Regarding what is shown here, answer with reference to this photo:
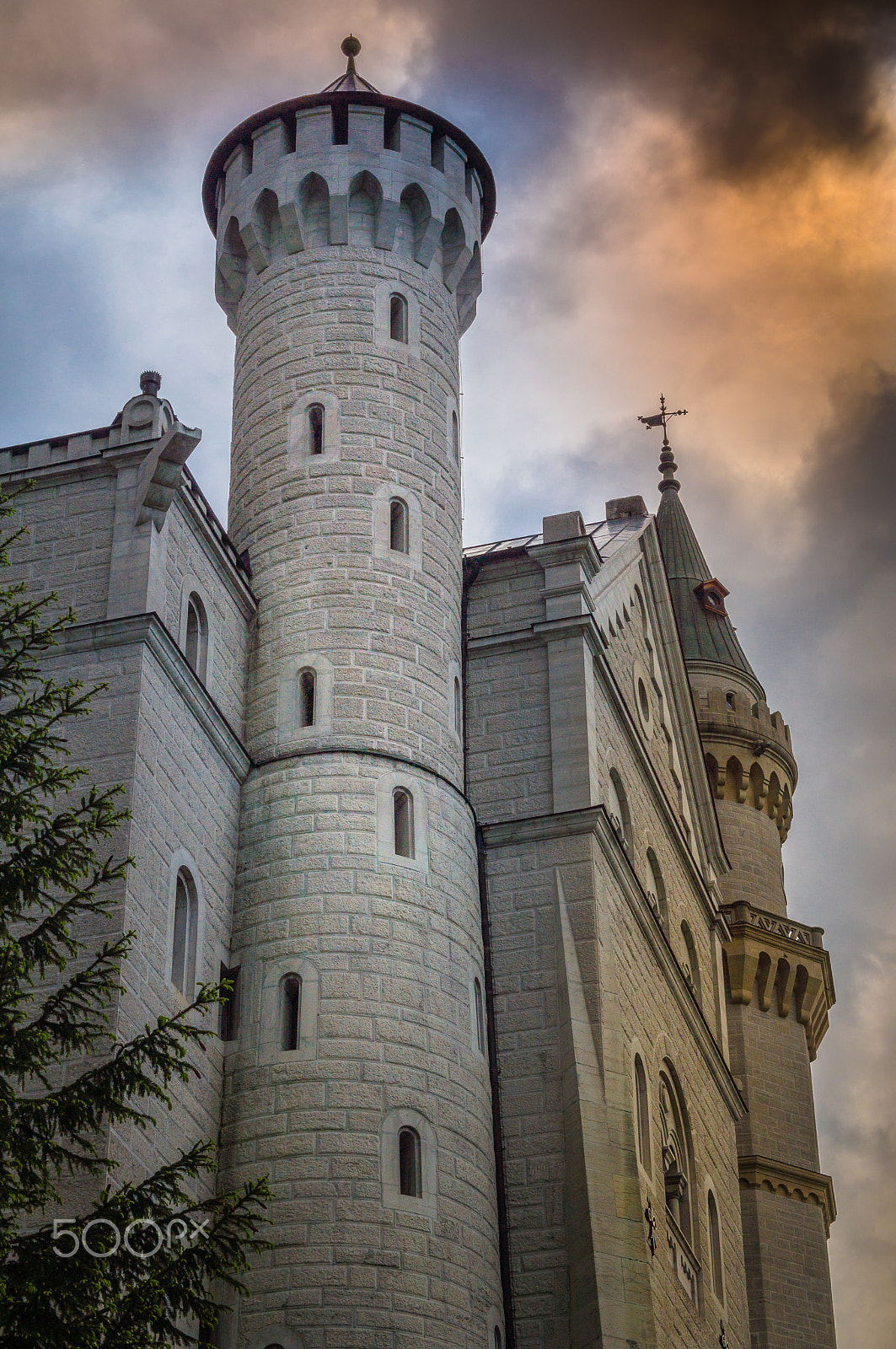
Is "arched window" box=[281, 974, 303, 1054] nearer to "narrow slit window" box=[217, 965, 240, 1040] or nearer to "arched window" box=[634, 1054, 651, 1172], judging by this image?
"narrow slit window" box=[217, 965, 240, 1040]

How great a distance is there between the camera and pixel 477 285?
33344 mm

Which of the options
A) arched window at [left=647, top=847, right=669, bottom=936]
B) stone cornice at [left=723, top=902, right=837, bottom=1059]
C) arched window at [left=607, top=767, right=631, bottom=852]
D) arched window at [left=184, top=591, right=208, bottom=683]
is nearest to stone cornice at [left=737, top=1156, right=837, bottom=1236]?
stone cornice at [left=723, top=902, right=837, bottom=1059]

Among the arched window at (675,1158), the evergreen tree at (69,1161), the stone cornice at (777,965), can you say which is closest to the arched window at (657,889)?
the arched window at (675,1158)

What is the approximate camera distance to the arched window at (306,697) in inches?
1070

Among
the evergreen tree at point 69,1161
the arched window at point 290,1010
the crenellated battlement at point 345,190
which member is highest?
the crenellated battlement at point 345,190

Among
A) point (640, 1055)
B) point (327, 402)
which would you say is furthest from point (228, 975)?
point (327, 402)

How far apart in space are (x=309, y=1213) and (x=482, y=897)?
6040mm

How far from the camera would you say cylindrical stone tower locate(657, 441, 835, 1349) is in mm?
43625

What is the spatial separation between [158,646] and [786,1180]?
25922 millimetres

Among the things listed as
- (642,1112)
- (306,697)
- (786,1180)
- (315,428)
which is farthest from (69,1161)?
(786,1180)

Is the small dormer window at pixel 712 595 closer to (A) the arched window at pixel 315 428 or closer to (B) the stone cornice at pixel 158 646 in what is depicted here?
(A) the arched window at pixel 315 428

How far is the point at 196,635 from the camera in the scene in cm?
2644

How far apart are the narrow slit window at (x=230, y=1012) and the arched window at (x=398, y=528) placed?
22.4 ft

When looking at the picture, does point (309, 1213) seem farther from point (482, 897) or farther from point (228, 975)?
point (482, 897)
